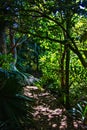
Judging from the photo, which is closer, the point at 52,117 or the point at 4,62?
the point at 52,117

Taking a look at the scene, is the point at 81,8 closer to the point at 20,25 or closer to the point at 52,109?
the point at 20,25

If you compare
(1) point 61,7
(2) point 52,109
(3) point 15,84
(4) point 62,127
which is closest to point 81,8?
(1) point 61,7

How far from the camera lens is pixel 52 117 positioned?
26.1 feet

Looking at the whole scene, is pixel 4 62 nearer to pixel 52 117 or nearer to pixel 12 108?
pixel 52 117

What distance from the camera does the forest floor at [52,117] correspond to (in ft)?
23.5

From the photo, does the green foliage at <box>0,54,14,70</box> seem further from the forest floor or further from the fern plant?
the fern plant

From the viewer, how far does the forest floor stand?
23.5 feet

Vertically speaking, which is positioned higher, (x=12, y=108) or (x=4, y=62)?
(x=4, y=62)

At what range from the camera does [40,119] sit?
7.54 metres

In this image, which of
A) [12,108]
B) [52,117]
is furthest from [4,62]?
[12,108]

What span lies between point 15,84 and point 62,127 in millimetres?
1885

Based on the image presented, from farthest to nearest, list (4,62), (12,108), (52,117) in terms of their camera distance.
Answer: (4,62) < (52,117) < (12,108)

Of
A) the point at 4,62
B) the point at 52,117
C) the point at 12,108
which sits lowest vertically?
the point at 52,117

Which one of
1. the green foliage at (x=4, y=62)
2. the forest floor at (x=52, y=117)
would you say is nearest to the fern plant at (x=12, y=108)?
the forest floor at (x=52, y=117)
